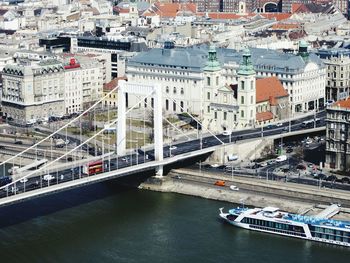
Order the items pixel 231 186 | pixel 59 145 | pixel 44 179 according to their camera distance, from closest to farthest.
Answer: pixel 44 179, pixel 231 186, pixel 59 145

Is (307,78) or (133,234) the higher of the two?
(307,78)

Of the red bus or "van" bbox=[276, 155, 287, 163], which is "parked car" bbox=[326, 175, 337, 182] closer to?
"van" bbox=[276, 155, 287, 163]

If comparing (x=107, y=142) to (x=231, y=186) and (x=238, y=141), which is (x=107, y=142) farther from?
(x=231, y=186)

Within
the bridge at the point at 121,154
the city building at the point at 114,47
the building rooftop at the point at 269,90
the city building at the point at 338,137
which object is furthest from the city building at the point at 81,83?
the city building at the point at 338,137

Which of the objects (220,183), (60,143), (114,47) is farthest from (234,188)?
(114,47)

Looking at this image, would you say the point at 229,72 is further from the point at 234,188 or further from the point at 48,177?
the point at 48,177

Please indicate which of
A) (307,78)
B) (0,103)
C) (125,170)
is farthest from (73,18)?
(125,170)
